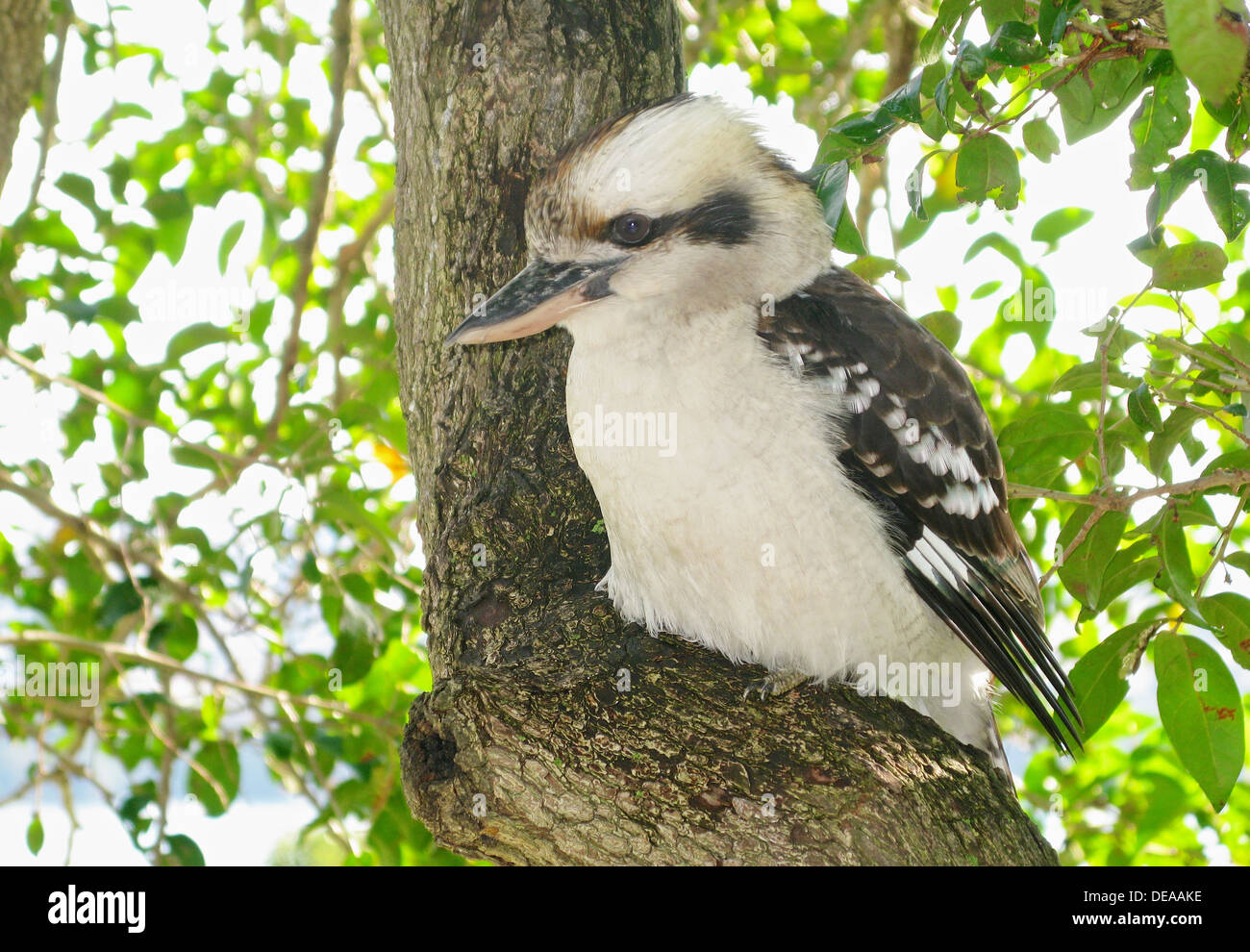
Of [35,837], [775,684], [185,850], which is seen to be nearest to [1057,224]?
[775,684]

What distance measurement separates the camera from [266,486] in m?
3.39

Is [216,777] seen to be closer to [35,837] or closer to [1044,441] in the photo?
[35,837]

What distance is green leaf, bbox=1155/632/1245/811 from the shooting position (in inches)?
74.4

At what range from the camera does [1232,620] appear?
2.00m

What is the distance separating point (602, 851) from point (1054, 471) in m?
1.26

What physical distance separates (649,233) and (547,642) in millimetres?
849

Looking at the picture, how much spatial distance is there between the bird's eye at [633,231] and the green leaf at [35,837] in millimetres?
2438

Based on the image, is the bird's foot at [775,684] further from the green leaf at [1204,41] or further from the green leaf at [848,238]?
the green leaf at [1204,41]

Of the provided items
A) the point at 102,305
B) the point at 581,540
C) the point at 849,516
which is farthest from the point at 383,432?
the point at 849,516

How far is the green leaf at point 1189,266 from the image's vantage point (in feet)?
6.08

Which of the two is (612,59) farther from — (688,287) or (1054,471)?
(1054,471)

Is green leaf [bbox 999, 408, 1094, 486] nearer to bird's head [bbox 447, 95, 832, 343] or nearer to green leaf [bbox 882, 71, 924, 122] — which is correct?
bird's head [bbox 447, 95, 832, 343]

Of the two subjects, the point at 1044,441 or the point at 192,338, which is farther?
the point at 192,338
